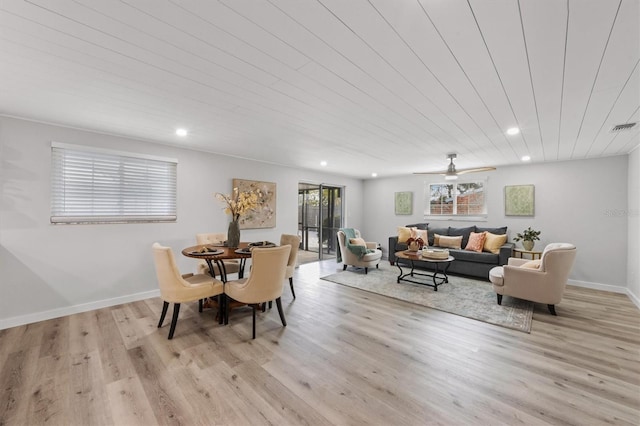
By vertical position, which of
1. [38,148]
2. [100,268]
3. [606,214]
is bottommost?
[100,268]

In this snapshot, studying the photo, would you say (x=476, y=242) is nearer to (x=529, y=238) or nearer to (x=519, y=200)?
(x=529, y=238)

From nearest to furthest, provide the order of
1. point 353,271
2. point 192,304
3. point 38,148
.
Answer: point 38,148 → point 192,304 → point 353,271

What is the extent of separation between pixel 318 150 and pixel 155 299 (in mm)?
3370

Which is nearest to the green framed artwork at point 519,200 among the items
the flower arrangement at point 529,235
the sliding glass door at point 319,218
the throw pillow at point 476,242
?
the flower arrangement at point 529,235

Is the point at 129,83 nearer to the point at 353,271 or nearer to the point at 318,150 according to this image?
the point at 318,150

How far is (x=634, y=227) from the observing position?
13.0 ft

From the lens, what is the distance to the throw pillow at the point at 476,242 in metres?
5.34

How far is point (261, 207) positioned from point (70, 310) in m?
3.09

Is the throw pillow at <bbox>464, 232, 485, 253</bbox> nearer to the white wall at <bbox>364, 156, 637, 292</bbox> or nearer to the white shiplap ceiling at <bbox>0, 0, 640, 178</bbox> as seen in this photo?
the white wall at <bbox>364, 156, 637, 292</bbox>

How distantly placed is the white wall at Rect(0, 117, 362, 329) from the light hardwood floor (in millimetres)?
320

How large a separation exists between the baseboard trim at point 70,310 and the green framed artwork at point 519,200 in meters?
6.90

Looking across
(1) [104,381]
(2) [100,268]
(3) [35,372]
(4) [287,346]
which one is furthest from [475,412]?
(2) [100,268]

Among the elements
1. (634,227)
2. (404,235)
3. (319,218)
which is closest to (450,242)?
(404,235)

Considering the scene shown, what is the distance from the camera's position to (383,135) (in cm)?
342
